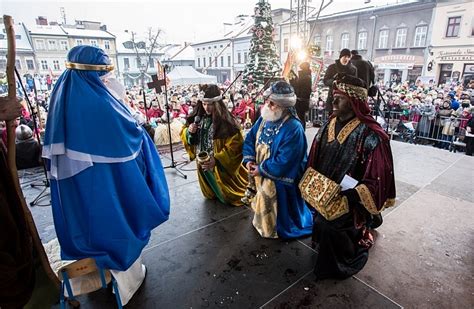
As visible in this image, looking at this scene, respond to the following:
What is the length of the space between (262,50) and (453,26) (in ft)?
55.8

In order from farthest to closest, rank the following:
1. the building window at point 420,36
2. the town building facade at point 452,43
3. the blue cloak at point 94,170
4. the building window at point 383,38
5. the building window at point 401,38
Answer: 1. the building window at point 383,38
2. the building window at point 401,38
3. the building window at point 420,36
4. the town building facade at point 452,43
5. the blue cloak at point 94,170

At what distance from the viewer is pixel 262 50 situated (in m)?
14.4

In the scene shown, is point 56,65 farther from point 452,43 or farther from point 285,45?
point 452,43

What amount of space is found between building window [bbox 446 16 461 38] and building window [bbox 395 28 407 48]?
3032 mm

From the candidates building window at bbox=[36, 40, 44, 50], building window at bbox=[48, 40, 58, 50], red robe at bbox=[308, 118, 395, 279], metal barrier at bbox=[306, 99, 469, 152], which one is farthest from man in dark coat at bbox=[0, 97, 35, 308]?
building window at bbox=[48, 40, 58, 50]

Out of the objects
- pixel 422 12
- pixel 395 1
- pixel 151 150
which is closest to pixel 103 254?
pixel 151 150

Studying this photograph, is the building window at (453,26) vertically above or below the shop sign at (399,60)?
above

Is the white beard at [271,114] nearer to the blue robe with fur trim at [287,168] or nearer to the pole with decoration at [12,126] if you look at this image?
the blue robe with fur trim at [287,168]

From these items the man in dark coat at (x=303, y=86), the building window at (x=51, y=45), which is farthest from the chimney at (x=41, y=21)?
the man in dark coat at (x=303, y=86)

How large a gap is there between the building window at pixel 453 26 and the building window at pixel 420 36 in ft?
5.10

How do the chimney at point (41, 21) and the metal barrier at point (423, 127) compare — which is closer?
the metal barrier at point (423, 127)

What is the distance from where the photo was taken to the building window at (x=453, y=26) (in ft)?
68.2

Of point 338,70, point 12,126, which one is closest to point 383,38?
point 338,70

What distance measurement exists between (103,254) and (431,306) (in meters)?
2.57
